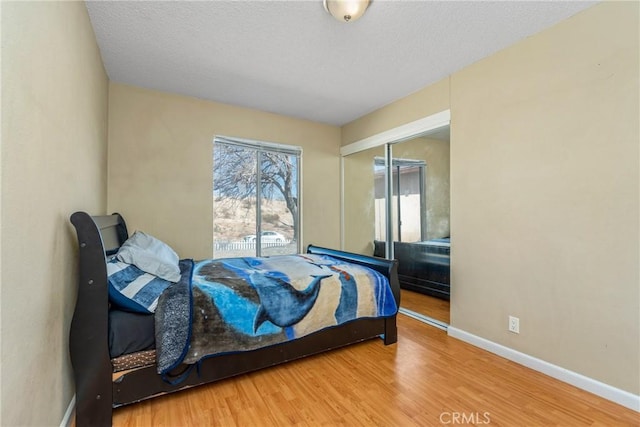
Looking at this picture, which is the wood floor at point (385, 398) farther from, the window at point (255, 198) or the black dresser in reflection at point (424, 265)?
the window at point (255, 198)

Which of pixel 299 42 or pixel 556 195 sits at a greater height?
pixel 299 42

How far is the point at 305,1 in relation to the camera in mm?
1858

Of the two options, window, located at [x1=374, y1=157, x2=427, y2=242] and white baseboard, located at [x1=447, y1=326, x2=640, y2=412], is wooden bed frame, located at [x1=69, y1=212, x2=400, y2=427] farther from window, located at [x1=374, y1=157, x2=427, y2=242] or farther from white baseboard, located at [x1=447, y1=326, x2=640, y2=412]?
window, located at [x1=374, y1=157, x2=427, y2=242]

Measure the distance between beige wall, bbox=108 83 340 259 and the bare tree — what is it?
6.3 inches

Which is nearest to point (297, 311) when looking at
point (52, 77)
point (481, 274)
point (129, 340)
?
point (129, 340)

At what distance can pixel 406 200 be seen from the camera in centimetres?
385

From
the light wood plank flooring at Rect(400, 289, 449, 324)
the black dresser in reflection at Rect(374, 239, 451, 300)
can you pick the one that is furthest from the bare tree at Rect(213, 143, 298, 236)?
the light wood plank flooring at Rect(400, 289, 449, 324)

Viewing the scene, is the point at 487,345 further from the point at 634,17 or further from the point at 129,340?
the point at 129,340

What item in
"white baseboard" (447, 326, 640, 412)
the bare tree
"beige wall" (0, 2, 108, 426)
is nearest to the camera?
"beige wall" (0, 2, 108, 426)

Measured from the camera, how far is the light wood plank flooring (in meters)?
3.24

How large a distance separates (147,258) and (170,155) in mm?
1713

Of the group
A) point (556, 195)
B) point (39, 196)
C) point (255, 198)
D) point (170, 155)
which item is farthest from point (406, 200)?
point (39, 196)

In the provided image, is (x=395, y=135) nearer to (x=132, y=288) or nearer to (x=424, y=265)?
(x=424, y=265)

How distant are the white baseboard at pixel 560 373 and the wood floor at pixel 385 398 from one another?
48 mm
